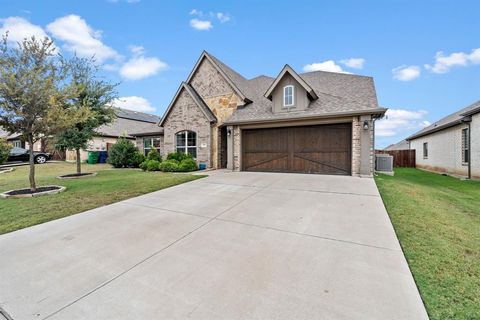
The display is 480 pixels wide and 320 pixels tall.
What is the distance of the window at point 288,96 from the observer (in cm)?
1128

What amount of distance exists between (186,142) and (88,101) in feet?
19.1

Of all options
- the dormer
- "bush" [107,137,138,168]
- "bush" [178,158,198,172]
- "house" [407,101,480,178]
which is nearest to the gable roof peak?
the dormer

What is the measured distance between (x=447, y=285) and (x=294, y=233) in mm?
1921

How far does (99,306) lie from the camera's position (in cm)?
209

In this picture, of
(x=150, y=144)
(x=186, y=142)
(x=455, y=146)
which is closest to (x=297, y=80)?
(x=186, y=142)

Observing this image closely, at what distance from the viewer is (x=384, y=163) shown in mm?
12523

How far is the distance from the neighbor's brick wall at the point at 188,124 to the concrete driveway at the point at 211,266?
9.00 meters

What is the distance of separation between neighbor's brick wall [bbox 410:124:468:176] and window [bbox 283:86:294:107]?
1033 centimetres

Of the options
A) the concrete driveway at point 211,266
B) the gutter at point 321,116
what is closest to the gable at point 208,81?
the gutter at point 321,116

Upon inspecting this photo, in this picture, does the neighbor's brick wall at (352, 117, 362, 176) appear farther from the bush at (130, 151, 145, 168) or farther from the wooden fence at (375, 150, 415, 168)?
the bush at (130, 151, 145, 168)

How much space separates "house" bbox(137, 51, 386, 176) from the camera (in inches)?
396

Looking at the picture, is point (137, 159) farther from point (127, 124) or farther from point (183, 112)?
point (127, 124)

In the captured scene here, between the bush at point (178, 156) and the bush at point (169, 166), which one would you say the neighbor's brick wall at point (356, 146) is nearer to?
the bush at point (178, 156)

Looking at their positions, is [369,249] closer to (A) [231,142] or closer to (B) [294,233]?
(B) [294,233]
